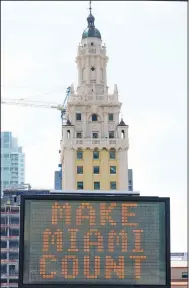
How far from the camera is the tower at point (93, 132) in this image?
28625 mm

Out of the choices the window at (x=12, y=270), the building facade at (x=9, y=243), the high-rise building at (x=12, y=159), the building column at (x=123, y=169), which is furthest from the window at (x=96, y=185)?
the high-rise building at (x=12, y=159)

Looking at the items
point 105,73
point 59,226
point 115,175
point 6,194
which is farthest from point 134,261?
point 6,194

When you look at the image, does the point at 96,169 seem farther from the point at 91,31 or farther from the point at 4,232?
the point at 91,31

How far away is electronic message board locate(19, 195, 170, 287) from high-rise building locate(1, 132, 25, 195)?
40432 millimetres

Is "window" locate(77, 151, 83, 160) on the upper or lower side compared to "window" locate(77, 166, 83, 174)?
upper

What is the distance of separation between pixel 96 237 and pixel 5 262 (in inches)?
774

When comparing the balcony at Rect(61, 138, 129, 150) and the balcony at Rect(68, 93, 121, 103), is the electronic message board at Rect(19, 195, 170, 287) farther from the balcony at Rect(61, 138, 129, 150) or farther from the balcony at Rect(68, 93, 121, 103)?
the balcony at Rect(68, 93, 121, 103)

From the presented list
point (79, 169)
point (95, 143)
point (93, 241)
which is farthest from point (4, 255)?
point (93, 241)

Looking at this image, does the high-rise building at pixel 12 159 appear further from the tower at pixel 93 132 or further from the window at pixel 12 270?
the tower at pixel 93 132

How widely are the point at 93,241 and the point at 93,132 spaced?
1838cm

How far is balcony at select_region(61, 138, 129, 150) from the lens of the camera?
28953 millimetres

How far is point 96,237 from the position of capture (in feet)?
36.5

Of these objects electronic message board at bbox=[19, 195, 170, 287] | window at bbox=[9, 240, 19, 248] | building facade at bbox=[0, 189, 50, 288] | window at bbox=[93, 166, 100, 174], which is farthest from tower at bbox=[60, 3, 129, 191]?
electronic message board at bbox=[19, 195, 170, 287]

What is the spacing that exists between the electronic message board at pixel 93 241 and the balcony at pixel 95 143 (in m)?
17.6
